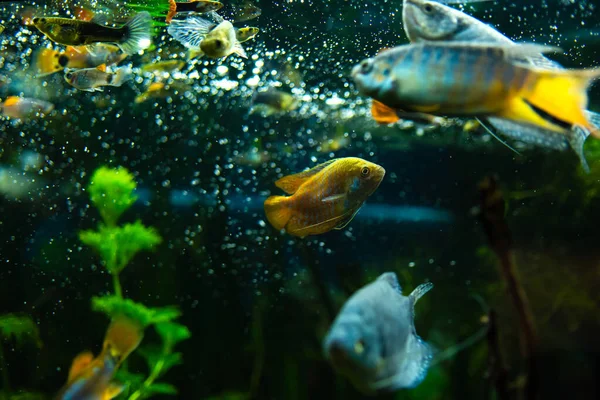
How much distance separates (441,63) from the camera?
1.14 meters

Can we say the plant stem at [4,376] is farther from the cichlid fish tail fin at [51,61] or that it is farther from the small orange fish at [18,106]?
the cichlid fish tail fin at [51,61]

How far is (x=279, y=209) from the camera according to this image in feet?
6.89

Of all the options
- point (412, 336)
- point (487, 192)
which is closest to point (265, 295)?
point (412, 336)

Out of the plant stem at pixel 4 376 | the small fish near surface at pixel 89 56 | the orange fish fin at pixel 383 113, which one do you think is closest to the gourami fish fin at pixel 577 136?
the orange fish fin at pixel 383 113

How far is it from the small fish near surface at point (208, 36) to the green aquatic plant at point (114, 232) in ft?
5.04

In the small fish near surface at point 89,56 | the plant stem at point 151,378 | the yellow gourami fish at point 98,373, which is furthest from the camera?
the plant stem at point 151,378

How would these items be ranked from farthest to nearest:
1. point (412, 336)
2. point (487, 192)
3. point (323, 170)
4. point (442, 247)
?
point (442, 247), point (323, 170), point (412, 336), point (487, 192)

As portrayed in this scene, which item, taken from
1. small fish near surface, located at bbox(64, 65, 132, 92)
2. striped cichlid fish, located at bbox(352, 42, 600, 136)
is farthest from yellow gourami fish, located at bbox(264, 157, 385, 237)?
small fish near surface, located at bbox(64, 65, 132, 92)

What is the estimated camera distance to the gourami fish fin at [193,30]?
2914 millimetres

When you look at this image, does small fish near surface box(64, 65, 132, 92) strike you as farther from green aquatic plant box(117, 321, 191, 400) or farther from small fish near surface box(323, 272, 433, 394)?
small fish near surface box(323, 272, 433, 394)

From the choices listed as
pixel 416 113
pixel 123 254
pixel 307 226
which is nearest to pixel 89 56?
pixel 123 254

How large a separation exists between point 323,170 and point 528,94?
3.39 feet

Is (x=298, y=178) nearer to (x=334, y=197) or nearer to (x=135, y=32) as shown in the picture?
(x=334, y=197)

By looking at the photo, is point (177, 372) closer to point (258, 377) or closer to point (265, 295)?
point (258, 377)
